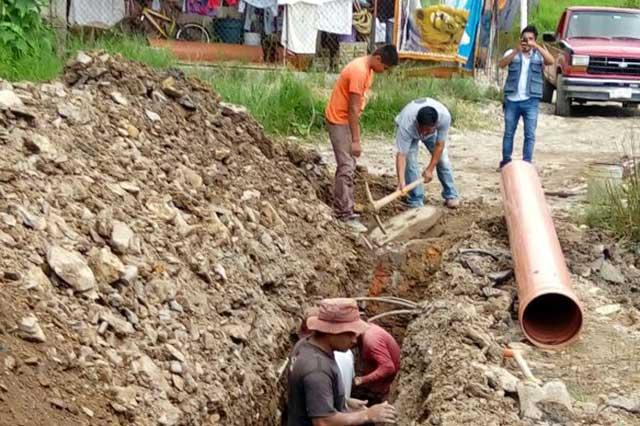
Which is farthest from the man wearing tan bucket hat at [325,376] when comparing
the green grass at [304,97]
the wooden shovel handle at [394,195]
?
the green grass at [304,97]

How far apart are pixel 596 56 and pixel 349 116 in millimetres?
9214

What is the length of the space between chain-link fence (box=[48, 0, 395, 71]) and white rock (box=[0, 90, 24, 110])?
992 cm

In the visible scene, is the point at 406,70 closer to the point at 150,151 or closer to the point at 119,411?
the point at 150,151

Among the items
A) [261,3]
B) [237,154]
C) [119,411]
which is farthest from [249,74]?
[119,411]

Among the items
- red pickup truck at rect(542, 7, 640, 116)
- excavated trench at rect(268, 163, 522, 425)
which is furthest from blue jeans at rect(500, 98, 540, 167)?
red pickup truck at rect(542, 7, 640, 116)

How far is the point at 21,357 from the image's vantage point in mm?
5758

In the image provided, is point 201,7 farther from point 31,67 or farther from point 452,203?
point 452,203

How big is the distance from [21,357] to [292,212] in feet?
16.3

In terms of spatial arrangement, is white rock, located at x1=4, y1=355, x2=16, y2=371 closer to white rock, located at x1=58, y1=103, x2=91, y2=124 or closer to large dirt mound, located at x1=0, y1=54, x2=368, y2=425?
large dirt mound, located at x1=0, y1=54, x2=368, y2=425

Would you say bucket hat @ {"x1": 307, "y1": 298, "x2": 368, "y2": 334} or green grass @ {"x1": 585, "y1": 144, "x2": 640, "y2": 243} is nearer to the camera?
bucket hat @ {"x1": 307, "y1": 298, "x2": 368, "y2": 334}

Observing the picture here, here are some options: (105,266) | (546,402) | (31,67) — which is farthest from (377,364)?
(31,67)

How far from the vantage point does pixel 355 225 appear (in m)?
11.2

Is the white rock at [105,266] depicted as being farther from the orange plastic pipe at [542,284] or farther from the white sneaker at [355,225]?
Result: the white sneaker at [355,225]

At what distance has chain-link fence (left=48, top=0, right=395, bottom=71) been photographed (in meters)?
18.3
